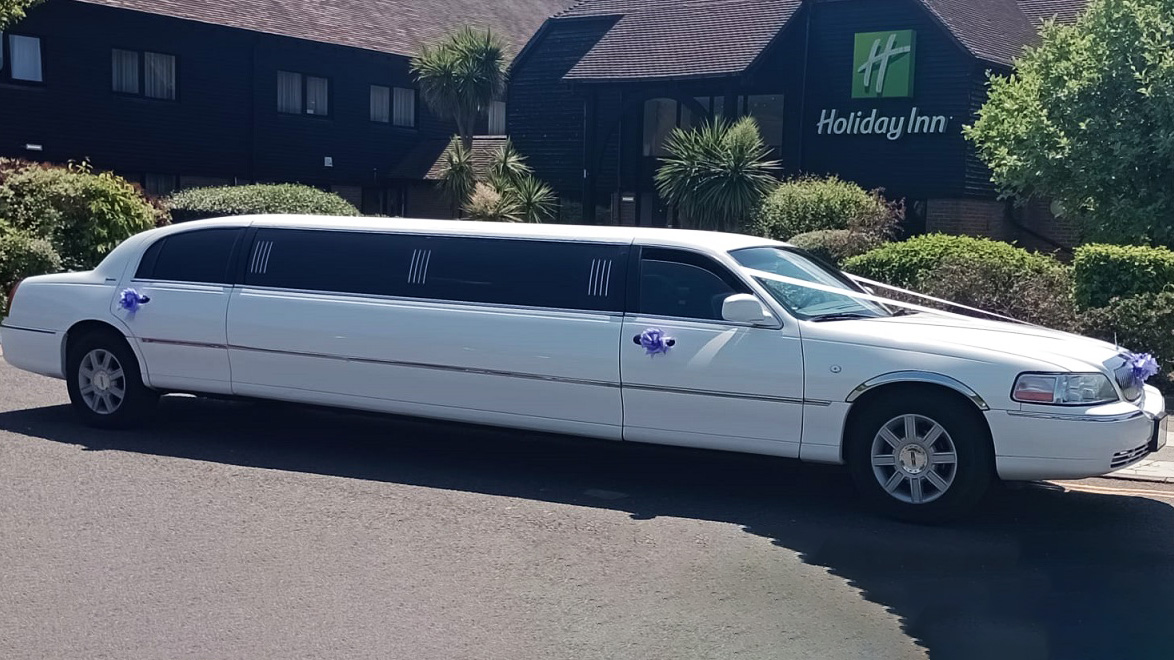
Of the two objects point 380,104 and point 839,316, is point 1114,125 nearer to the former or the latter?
point 839,316

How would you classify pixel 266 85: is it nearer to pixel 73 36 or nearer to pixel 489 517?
pixel 73 36

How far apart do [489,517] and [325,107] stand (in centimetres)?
2663

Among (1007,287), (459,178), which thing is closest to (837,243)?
(1007,287)

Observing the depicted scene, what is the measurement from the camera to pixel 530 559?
20.4ft

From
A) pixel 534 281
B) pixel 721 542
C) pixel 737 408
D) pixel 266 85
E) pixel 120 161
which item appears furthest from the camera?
pixel 266 85

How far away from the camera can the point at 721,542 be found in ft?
21.6

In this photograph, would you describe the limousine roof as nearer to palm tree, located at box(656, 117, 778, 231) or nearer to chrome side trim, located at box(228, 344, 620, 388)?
chrome side trim, located at box(228, 344, 620, 388)

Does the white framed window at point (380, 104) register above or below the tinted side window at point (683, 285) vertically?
above

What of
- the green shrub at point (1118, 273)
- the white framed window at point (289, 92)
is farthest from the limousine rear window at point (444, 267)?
the white framed window at point (289, 92)

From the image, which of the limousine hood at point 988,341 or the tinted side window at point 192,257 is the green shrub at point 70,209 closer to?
the tinted side window at point 192,257

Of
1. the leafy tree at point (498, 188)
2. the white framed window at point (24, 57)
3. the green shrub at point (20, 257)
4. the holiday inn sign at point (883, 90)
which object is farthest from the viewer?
the leafy tree at point (498, 188)

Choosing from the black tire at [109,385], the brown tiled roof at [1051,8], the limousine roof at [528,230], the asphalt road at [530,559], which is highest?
the brown tiled roof at [1051,8]

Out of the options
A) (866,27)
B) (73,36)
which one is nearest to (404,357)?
(866,27)

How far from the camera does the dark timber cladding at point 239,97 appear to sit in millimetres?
26250
